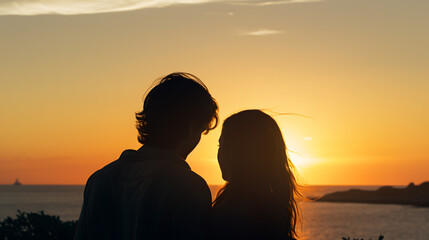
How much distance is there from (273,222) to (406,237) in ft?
282

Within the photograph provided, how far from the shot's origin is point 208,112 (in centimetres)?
341

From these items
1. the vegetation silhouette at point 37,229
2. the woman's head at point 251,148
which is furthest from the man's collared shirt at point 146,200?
the vegetation silhouette at point 37,229

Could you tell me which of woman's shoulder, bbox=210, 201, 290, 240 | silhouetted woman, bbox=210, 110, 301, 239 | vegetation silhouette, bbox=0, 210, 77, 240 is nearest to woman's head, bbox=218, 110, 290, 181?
silhouetted woman, bbox=210, 110, 301, 239

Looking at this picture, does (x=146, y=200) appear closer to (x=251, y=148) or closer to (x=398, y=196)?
(x=251, y=148)

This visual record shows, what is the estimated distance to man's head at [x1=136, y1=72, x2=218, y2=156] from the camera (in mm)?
3357

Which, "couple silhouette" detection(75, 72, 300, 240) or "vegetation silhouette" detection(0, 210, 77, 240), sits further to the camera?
"vegetation silhouette" detection(0, 210, 77, 240)

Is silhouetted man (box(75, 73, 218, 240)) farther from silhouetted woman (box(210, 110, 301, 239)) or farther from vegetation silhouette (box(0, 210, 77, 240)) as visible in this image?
vegetation silhouette (box(0, 210, 77, 240))

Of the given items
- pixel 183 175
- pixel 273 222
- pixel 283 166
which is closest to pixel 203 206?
pixel 183 175

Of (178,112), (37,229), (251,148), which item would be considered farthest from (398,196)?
(178,112)

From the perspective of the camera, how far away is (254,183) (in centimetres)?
400

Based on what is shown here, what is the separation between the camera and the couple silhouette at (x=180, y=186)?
10.4 ft

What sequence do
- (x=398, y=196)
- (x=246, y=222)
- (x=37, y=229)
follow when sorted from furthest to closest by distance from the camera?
1. (x=398, y=196)
2. (x=37, y=229)
3. (x=246, y=222)

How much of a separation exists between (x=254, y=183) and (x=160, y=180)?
100 centimetres

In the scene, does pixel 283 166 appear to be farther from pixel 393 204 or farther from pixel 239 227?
pixel 393 204
